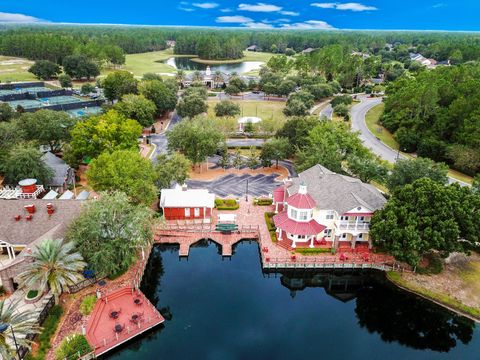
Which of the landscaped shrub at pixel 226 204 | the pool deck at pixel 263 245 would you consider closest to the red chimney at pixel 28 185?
the pool deck at pixel 263 245

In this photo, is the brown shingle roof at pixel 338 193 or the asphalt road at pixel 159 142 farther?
the asphalt road at pixel 159 142

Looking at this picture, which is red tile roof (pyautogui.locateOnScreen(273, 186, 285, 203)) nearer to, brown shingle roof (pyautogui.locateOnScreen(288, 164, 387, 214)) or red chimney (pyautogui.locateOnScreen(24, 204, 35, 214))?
brown shingle roof (pyautogui.locateOnScreen(288, 164, 387, 214))

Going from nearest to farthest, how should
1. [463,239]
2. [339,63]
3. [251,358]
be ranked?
[251,358]
[463,239]
[339,63]

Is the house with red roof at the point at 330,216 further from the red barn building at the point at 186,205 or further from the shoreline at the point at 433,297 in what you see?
the red barn building at the point at 186,205

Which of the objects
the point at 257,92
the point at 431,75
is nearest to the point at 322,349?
the point at 431,75

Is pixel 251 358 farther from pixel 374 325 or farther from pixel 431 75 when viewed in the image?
pixel 431 75

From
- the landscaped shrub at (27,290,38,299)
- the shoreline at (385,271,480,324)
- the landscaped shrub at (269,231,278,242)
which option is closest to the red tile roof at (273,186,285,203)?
the landscaped shrub at (269,231,278,242)
